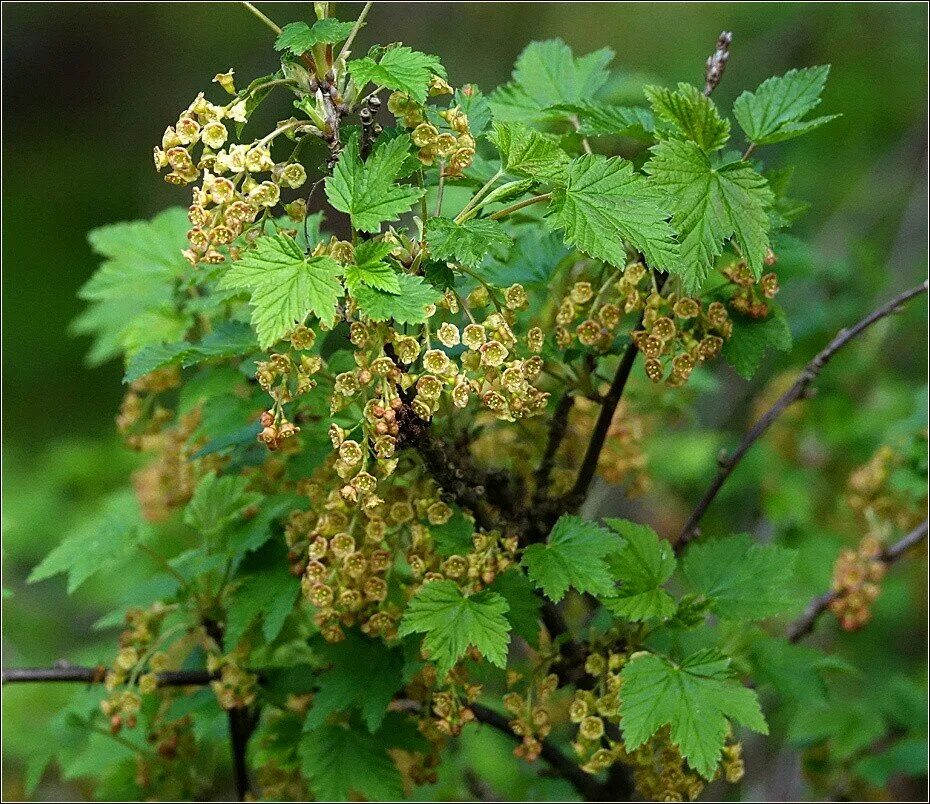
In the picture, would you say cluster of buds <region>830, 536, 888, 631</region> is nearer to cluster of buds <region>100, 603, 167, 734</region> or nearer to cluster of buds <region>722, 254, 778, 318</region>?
cluster of buds <region>722, 254, 778, 318</region>

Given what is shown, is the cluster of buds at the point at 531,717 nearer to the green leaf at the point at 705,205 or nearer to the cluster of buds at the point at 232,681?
the cluster of buds at the point at 232,681

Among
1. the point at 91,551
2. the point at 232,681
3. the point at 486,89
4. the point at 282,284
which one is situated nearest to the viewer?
the point at 282,284

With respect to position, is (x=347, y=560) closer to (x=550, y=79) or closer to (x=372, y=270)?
(x=372, y=270)

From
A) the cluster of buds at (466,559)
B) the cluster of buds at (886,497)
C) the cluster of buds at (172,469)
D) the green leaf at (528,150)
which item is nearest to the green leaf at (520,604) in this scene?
the cluster of buds at (466,559)

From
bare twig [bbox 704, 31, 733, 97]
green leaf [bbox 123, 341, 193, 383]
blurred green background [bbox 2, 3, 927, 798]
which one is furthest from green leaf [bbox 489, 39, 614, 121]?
blurred green background [bbox 2, 3, 927, 798]

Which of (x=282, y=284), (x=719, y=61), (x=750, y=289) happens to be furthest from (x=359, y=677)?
(x=719, y=61)
